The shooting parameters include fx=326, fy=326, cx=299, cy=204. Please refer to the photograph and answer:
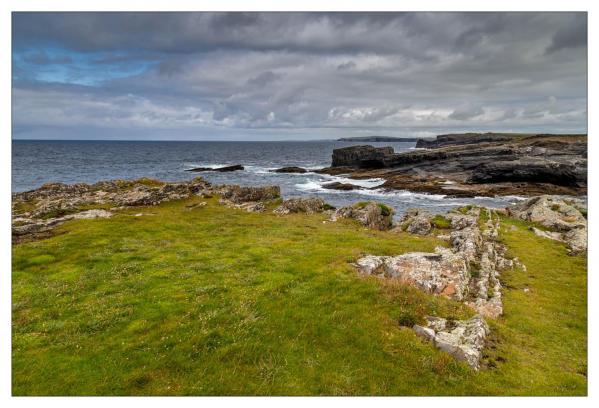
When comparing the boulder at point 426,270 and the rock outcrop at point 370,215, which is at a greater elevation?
the boulder at point 426,270

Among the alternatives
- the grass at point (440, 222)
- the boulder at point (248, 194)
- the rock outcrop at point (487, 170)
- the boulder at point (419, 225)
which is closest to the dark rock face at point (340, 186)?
the rock outcrop at point (487, 170)

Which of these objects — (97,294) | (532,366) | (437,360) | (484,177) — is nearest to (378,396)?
(437,360)

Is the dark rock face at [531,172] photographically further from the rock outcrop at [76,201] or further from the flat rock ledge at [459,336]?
the flat rock ledge at [459,336]

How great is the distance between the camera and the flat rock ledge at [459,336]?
555 inches

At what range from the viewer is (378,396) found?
40.4 feet

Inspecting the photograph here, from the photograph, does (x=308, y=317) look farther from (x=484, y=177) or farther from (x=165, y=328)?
(x=484, y=177)

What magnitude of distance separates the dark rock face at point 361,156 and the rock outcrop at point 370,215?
98460 millimetres

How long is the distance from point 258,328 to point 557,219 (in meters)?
49.0

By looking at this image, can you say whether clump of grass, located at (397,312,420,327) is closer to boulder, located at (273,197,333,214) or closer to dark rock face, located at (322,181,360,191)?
boulder, located at (273,197,333,214)

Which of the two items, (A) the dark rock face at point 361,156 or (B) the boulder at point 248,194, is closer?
(B) the boulder at point 248,194

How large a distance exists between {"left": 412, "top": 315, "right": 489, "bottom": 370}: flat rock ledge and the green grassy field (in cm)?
55
